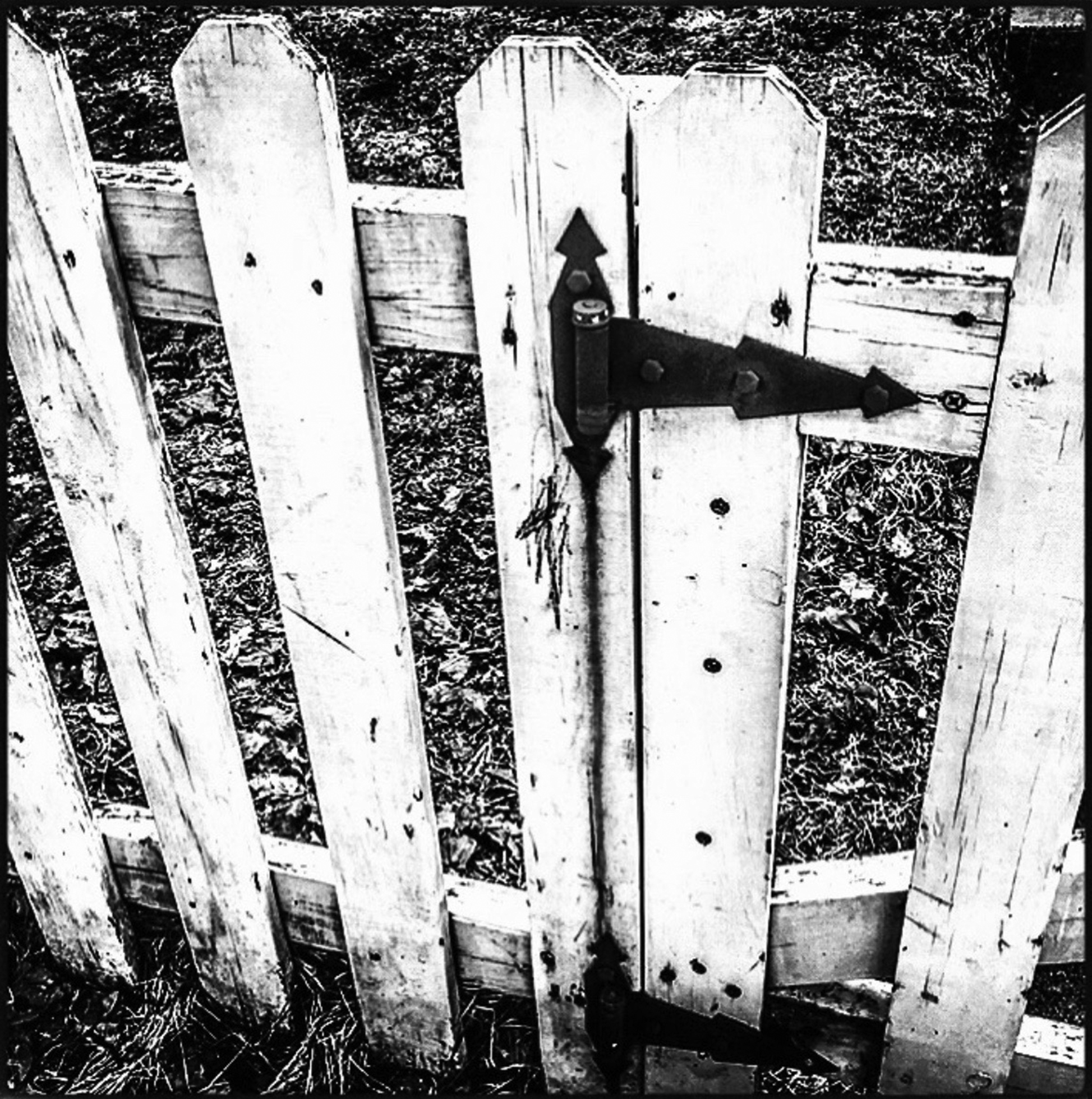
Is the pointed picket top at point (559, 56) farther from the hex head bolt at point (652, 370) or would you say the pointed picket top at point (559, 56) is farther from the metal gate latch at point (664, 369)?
the hex head bolt at point (652, 370)

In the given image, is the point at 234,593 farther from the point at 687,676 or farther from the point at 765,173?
the point at 765,173

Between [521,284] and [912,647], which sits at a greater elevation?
[521,284]

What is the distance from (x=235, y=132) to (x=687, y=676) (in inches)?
34.2

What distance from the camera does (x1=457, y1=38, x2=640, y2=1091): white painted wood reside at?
1170 millimetres

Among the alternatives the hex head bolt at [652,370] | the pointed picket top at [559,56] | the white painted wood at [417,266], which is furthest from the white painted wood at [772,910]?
the pointed picket top at [559,56]

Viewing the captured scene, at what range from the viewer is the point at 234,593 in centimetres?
285

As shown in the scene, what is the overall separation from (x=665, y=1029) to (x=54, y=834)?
114 cm

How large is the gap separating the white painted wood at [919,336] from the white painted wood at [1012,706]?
0.08 ft

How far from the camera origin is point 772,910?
178cm

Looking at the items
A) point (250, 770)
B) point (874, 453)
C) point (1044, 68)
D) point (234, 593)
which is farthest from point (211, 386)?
point (1044, 68)

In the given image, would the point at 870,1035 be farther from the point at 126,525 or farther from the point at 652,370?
the point at 126,525

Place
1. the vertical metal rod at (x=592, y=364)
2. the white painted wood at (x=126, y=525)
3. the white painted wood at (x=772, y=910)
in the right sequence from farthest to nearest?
the white painted wood at (x=772, y=910) < the white painted wood at (x=126, y=525) < the vertical metal rod at (x=592, y=364)

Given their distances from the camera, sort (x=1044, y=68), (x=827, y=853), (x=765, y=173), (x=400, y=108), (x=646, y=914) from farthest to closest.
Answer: (x=400, y=108), (x=1044, y=68), (x=827, y=853), (x=646, y=914), (x=765, y=173)

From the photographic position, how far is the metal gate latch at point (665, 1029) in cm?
190
